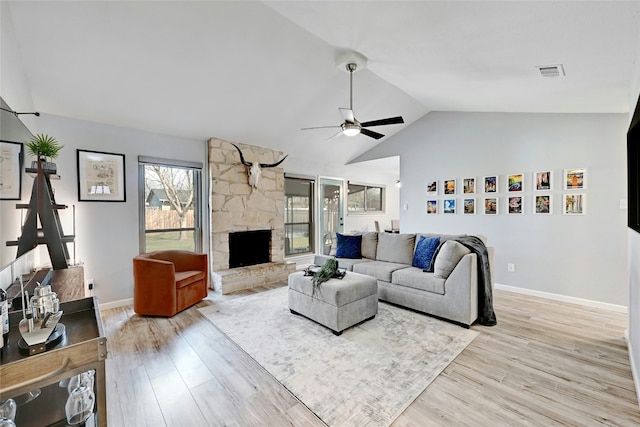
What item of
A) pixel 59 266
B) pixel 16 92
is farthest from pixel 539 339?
pixel 16 92

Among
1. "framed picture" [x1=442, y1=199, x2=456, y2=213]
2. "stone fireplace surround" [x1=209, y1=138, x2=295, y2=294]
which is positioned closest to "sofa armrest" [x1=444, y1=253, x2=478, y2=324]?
"framed picture" [x1=442, y1=199, x2=456, y2=213]

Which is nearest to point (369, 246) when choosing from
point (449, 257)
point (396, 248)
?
point (396, 248)

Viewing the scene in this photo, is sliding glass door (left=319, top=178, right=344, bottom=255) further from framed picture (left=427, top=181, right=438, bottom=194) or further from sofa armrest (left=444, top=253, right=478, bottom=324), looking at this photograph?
sofa armrest (left=444, top=253, right=478, bottom=324)

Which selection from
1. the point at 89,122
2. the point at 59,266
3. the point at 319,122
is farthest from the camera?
the point at 319,122

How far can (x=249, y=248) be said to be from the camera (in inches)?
205

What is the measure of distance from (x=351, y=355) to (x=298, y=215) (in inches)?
163

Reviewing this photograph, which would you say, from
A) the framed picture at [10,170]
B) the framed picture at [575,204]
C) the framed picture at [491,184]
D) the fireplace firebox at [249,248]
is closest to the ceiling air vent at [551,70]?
the framed picture at [575,204]

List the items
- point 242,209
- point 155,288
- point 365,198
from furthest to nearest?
point 365,198 → point 242,209 → point 155,288

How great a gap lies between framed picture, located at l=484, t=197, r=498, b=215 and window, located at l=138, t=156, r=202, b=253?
484 centimetres

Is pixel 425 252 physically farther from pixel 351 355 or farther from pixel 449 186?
pixel 449 186

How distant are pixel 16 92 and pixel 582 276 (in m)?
6.64

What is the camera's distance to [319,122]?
494 centimetres

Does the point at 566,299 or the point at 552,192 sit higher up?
the point at 552,192

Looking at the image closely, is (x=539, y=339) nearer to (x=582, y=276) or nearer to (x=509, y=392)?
(x=509, y=392)
